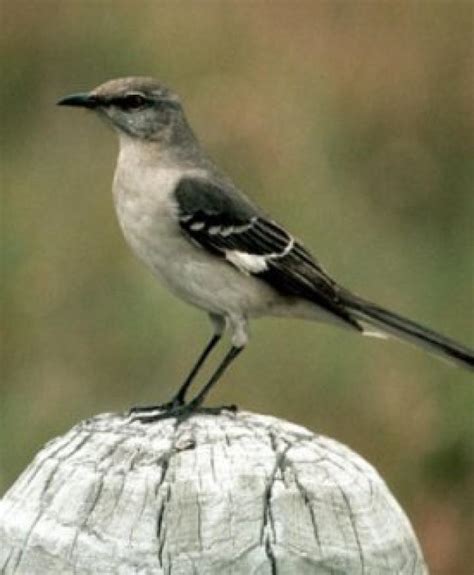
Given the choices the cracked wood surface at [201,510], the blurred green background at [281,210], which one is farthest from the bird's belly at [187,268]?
the cracked wood surface at [201,510]

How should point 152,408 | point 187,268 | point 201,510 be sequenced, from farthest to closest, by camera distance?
point 187,268, point 152,408, point 201,510

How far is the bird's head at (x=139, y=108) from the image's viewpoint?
686 centimetres

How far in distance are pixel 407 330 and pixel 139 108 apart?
1.27 metres

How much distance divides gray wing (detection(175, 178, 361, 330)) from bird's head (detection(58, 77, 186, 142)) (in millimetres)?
338

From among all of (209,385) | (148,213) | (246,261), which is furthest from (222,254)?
(209,385)

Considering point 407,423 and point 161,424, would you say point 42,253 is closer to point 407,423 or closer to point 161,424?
point 407,423

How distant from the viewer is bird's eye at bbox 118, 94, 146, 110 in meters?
6.90

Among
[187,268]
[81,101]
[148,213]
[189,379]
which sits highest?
[81,101]

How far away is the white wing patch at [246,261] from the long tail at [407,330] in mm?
287

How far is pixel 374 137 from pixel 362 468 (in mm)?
7268

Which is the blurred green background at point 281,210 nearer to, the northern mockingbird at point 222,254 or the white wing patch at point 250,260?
the northern mockingbird at point 222,254

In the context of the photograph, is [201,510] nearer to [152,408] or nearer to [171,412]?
[171,412]

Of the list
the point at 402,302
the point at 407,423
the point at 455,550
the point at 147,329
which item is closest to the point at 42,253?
the point at 147,329

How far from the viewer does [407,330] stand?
6324mm
